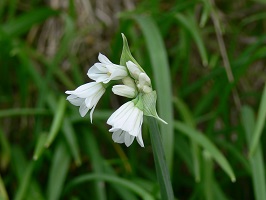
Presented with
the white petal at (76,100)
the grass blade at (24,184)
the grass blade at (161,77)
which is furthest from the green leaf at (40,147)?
the white petal at (76,100)

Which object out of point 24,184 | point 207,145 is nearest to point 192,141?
point 207,145

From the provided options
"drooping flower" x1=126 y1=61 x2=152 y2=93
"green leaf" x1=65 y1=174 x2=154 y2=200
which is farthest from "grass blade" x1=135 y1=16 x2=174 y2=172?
"drooping flower" x1=126 y1=61 x2=152 y2=93

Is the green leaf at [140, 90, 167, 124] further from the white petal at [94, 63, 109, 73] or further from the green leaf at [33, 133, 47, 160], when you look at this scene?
the green leaf at [33, 133, 47, 160]

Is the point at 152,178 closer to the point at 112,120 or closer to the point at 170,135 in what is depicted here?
the point at 170,135

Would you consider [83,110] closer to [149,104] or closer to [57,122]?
[149,104]

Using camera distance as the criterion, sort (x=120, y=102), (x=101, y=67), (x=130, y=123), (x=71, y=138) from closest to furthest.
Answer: (x=130, y=123) → (x=101, y=67) → (x=71, y=138) → (x=120, y=102)

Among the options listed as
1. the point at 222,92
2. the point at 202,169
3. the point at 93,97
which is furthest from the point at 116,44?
the point at 93,97
